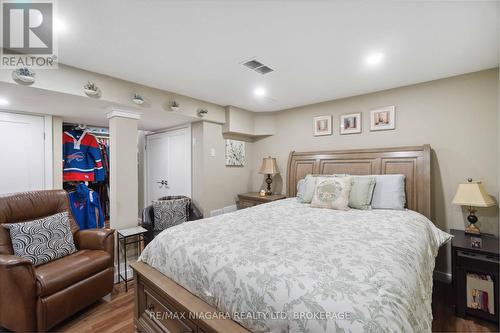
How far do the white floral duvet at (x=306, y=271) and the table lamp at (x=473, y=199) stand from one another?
662mm

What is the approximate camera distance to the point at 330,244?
4.52 ft

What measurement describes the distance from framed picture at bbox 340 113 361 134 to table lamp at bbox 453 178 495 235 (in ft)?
4.44

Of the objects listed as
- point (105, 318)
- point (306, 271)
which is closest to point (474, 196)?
point (306, 271)

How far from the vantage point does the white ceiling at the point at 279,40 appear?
1460 millimetres

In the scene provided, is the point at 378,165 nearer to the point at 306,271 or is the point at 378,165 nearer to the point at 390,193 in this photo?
the point at 390,193

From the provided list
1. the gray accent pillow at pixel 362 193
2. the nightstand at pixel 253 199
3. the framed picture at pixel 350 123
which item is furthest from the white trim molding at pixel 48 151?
the framed picture at pixel 350 123

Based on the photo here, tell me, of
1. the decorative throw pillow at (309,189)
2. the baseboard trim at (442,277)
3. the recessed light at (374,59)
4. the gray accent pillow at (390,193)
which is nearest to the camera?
the recessed light at (374,59)

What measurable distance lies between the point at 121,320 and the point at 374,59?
326 centimetres

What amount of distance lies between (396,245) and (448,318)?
1385mm

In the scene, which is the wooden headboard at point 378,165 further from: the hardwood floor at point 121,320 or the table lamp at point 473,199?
the hardwood floor at point 121,320

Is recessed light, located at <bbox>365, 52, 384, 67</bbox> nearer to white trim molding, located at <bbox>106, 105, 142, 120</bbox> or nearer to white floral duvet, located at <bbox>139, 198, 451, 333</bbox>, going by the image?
white floral duvet, located at <bbox>139, 198, 451, 333</bbox>

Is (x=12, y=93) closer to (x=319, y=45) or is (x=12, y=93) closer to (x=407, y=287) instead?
(x=319, y=45)

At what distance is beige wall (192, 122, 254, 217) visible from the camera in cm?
358
